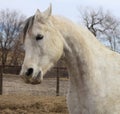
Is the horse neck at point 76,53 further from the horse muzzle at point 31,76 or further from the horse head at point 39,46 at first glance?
the horse muzzle at point 31,76

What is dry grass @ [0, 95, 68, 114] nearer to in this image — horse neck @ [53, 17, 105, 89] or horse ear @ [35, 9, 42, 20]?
horse neck @ [53, 17, 105, 89]

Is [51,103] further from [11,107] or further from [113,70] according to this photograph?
[113,70]

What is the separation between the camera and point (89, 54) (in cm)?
387

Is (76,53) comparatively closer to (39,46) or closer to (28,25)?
(39,46)

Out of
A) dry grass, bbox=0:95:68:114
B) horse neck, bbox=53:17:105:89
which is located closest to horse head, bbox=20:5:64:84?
horse neck, bbox=53:17:105:89

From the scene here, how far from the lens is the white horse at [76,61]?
3.61 meters

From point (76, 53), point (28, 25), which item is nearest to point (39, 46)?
point (28, 25)

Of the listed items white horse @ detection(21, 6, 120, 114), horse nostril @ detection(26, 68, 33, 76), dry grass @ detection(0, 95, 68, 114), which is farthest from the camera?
dry grass @ detection(0, 95, 68, 114)

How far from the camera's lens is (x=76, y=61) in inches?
152

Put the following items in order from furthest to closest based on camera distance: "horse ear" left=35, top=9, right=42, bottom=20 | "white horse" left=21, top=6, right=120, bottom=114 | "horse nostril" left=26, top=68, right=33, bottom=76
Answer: "horse ear" left=35, top=9, right=42, bottom=20 → "white horse" left=21, top=6, right=120, bottom=114 → "horse nostril" left=26, top=68, right=33, bottom=76

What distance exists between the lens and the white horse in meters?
3.61

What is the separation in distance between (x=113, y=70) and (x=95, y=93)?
358 mm

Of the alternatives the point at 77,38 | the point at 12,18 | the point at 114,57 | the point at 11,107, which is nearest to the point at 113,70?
the point at 114,57

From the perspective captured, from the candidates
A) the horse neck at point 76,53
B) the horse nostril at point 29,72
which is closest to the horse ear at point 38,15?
the horse neck at point 76,53
